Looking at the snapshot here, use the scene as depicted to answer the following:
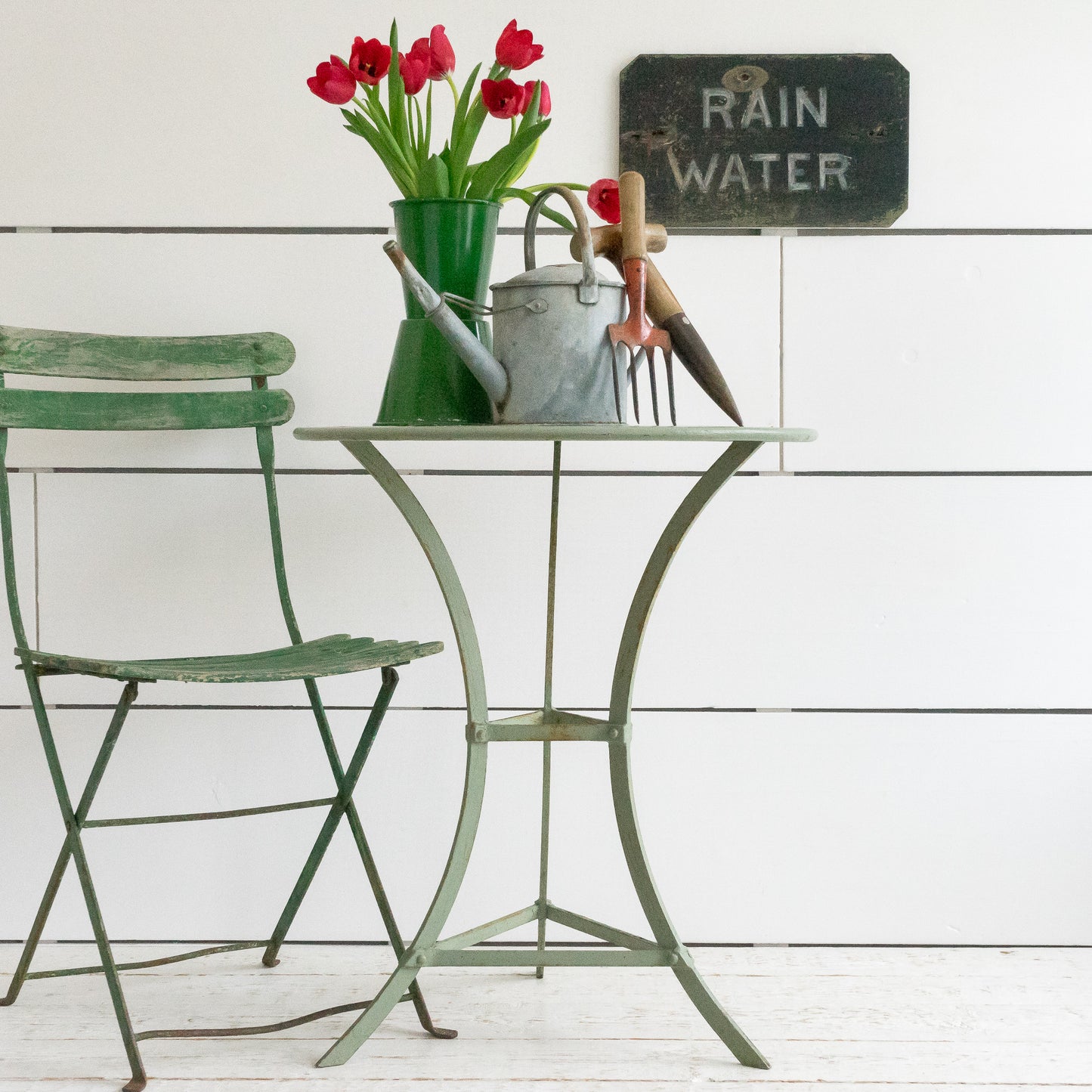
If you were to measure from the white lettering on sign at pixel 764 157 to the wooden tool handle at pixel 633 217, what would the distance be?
46cm

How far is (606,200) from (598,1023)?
112 cm

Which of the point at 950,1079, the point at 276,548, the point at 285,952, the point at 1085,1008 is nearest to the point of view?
the point at 950,1079

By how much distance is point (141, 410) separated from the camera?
5.60 feet

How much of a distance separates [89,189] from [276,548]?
68cm

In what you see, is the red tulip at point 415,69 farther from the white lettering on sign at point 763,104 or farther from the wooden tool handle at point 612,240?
the white lettering on sign at point 763,104

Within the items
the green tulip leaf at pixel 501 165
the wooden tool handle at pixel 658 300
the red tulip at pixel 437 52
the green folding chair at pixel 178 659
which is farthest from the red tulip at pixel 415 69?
the green folding chair at pixel 178 659

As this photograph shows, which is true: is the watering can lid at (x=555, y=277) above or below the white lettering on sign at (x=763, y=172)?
below

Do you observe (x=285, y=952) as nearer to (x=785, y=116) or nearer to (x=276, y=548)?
(x=276, y=548)

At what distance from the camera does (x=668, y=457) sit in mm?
1887

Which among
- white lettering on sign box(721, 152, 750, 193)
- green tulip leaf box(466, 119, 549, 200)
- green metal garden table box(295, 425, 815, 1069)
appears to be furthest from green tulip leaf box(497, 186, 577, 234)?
white lettering on sign box(721, 152, 750, 193)

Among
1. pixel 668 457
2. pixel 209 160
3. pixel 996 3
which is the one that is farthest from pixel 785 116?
pixel 209 160

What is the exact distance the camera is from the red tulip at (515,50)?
1.46m

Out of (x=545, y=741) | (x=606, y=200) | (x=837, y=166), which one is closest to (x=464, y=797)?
(x=545, y=741)

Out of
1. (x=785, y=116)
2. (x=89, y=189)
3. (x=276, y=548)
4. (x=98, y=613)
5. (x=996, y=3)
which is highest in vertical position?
(x=996, y=3)
